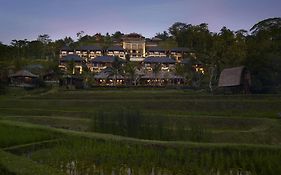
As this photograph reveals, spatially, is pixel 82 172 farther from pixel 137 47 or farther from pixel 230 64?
pixel 137 47

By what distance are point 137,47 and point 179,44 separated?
12402 mm

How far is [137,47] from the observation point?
335ft

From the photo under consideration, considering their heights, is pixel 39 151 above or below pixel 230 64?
below

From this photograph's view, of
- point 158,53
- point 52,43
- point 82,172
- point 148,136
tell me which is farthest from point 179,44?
point 82,172

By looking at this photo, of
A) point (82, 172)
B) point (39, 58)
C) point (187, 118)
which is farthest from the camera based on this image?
point (39, 58)

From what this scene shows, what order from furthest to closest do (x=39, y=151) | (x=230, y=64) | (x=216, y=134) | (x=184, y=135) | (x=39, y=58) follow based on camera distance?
1. (x=39, y=58)
2. (x=230, y=64)
3. (x=216, y=134)
4. (x=184, y=135)
5. (x=39, y=151)

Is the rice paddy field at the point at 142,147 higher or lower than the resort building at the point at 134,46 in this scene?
lower

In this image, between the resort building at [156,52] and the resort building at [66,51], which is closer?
the resort building at [66,51]

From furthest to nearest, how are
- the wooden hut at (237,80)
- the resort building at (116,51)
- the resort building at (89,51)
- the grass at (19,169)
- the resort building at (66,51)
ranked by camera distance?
the resort building at (116,51) → the resort building at (89,51) → the resort building at (66,51) → the wooden hut at (237,80) → the grass at (19,169)

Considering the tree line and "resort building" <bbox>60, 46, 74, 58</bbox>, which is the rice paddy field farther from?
"resort building" <bbox>60, 46, 74, 58</bbox>

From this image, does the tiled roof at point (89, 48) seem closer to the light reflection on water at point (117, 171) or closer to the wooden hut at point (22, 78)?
the wooden hut at point (22, 78)

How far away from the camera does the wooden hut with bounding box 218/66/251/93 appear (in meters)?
48.1

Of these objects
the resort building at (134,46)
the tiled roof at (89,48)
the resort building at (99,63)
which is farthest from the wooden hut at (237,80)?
the resort building at (134,46)

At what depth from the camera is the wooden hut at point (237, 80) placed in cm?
4814
